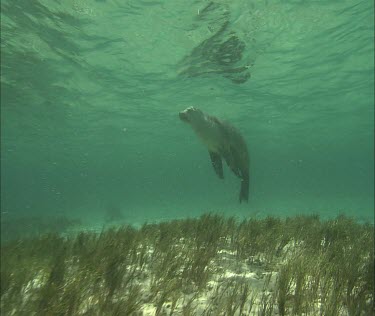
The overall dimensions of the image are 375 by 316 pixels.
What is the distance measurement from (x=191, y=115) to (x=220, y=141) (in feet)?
5.03

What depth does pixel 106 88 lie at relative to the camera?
2581 cm

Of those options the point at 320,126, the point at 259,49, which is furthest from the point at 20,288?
the point at 320,126

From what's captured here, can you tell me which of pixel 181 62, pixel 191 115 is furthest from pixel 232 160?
pixel 181 62

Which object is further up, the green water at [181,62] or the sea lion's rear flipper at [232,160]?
the green water at [181,62]

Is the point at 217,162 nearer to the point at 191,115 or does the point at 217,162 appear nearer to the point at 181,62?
the point at 191,115

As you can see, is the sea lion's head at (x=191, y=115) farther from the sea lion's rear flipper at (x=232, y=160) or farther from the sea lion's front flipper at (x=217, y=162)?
the sea lion's front flipper at (x=217, y=162)

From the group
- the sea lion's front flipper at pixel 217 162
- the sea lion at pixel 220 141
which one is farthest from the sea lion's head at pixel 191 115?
the sea lion's front flipper at pixel 217 162

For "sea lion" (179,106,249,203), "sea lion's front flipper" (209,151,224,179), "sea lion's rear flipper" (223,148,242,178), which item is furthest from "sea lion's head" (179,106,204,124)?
"sea lion's front flipper" (209,151,224,179)

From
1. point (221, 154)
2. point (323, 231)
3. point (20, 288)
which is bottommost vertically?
point (20, 288)

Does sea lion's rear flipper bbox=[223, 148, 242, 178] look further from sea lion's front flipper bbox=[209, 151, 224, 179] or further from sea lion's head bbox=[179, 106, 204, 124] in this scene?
sea lion's head bbox=[179, 106, 204, 124]

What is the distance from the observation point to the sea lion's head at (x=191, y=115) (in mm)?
8562

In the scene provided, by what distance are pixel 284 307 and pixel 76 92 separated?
2696 centimetres

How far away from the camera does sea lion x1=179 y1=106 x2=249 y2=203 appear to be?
8.99 m

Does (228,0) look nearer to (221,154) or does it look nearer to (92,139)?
(221,154)
